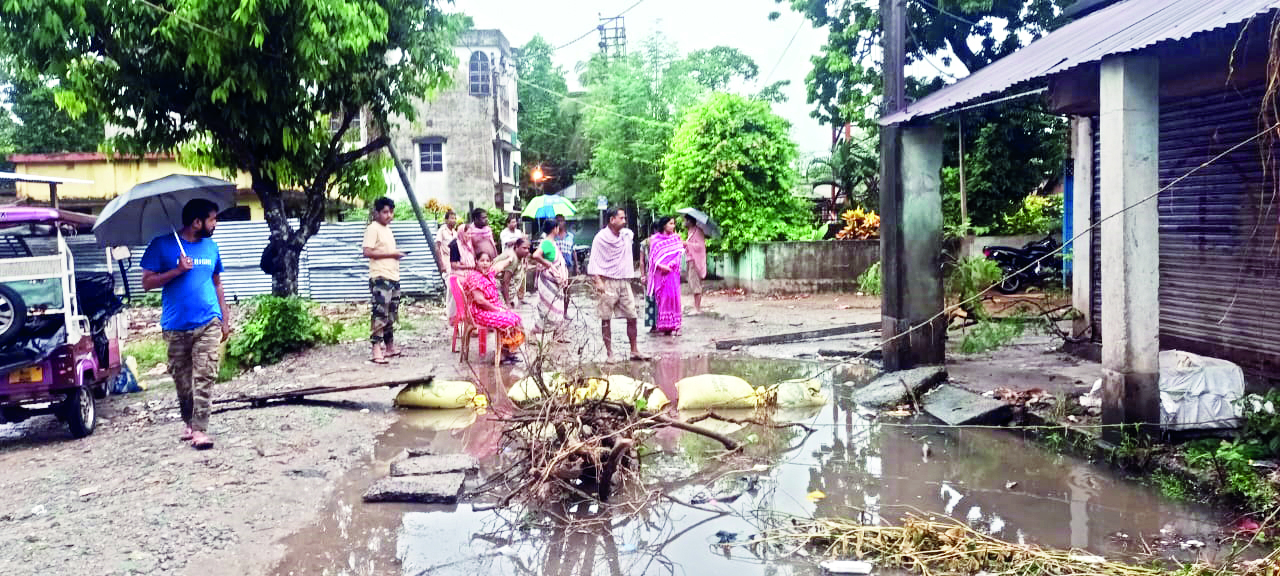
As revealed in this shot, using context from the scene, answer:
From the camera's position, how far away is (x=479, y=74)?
38250 millimetres

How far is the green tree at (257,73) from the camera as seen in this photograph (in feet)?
30.6

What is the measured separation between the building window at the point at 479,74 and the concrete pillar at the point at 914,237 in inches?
1197

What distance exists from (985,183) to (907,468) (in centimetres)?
1410

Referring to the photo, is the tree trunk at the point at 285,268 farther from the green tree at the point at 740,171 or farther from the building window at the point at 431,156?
the building window at the point at 431,156

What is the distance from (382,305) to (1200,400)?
791 centimetres

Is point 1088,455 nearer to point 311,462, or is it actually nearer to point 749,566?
point 749,566

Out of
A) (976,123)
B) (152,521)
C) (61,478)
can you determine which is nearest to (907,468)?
(152,521)

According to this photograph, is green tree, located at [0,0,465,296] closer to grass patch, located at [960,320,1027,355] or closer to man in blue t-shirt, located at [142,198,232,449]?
man in blue t-shirt, located at [142,198,232,449]

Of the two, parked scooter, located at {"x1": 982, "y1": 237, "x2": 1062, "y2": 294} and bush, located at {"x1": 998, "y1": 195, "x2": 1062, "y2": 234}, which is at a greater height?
bush, located at {"x1": 998, "y1": 195, "x2": 1062, "y2": 234}

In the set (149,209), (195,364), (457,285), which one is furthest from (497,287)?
(195,364)

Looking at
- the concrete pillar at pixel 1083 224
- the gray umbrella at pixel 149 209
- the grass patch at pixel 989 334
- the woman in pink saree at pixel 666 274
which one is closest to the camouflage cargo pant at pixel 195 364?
the gray umbrella at pixel 149 209

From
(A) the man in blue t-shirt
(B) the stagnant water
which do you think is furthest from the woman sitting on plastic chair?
(A) the man in blue t-shirt

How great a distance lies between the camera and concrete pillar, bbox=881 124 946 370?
9.04 meters

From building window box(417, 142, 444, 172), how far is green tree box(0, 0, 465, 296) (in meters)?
24.8
